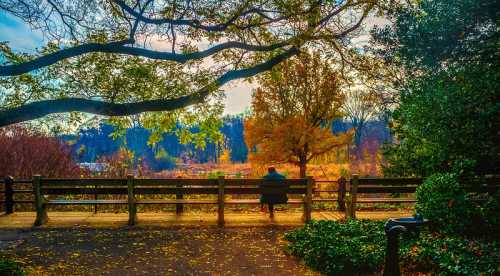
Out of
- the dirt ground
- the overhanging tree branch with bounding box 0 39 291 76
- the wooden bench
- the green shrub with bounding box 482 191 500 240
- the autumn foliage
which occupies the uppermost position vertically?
the overhanging tree branch with bounding box 0 39 291 76

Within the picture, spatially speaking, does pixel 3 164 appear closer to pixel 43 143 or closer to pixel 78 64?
pixel 43 143

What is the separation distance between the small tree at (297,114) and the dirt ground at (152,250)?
42.2 ft

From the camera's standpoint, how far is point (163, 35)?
8898 millimetres

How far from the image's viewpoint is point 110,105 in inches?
310

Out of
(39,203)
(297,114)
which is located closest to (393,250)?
(39,203)

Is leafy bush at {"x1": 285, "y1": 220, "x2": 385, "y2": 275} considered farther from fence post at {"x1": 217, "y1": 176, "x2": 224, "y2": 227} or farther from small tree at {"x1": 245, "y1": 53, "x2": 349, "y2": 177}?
small tree at {"x1": 245, "y1": 53, "x2": 349, "y2": 177}

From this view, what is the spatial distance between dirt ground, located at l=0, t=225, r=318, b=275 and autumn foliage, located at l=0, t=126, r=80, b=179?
8.64 meters

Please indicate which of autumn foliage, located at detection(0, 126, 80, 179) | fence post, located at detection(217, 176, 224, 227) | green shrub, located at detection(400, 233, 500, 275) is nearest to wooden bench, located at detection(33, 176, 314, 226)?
fence post, located at detection(217, 176, 224, 227)

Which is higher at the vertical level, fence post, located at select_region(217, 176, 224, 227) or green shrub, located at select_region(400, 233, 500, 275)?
fence post, located at select_region(217, 176, 224, 227)

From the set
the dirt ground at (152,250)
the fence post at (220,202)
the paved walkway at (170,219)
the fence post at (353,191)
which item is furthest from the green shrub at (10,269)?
the fence post at (353,191)

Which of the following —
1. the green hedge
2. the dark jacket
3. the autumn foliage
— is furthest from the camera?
the autumn foliage

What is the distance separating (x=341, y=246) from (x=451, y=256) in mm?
1728

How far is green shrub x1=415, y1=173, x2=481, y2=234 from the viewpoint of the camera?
686 cm

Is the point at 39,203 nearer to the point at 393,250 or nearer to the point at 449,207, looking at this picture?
the point at 393,250
